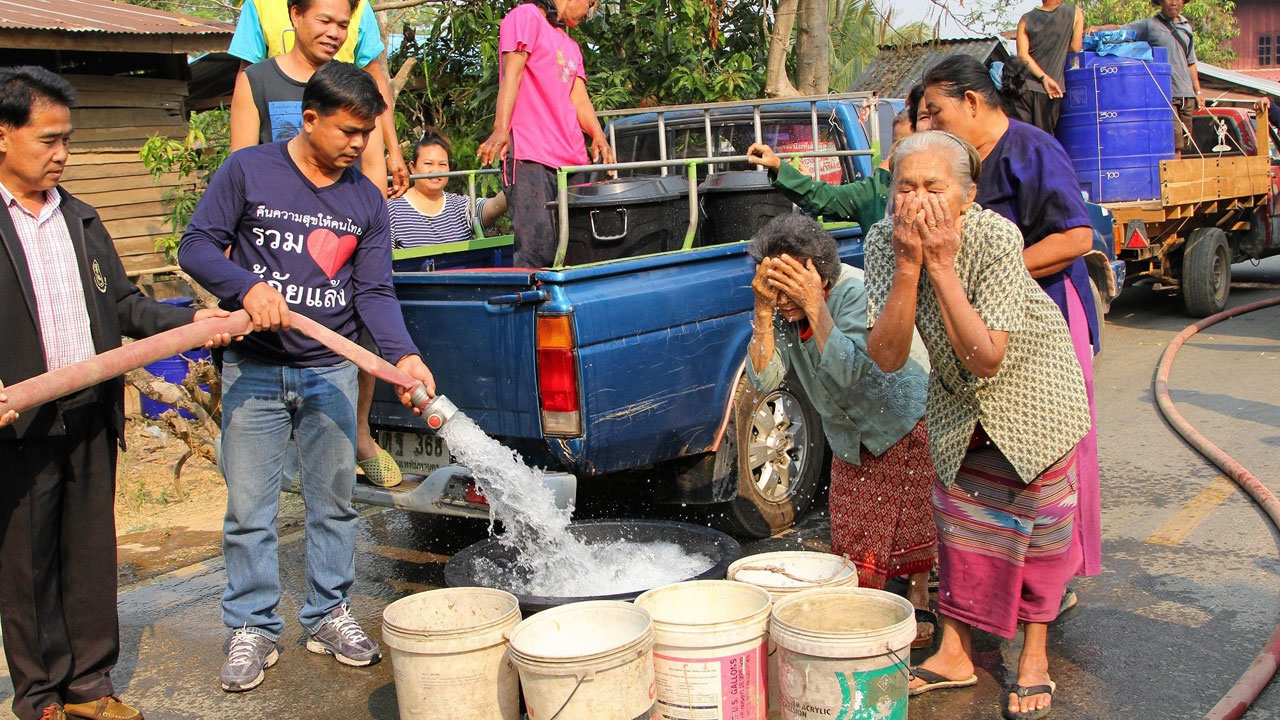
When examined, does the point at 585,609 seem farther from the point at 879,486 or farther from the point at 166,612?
the point at 166,612

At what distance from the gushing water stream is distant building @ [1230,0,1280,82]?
47050 millimetres

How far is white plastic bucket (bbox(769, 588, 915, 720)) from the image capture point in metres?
2.92

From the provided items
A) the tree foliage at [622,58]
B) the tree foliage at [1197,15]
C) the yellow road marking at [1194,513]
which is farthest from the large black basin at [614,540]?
the tree foliage at [1197,15]

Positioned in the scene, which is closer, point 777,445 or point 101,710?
point 101,710

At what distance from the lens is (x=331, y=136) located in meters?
3.78

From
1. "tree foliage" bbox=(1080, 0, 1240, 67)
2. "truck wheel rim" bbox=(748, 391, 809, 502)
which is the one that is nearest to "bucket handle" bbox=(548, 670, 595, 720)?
"truck wheel rim" bbox=(748, 391, 809, 502)

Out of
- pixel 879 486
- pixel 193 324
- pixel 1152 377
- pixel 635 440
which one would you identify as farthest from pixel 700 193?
pixel 1152 377

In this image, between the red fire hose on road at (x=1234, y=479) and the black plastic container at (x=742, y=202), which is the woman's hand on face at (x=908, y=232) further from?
the black plastic container at (x=742, y=202)

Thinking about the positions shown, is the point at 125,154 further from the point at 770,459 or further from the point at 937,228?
the point at 937,228

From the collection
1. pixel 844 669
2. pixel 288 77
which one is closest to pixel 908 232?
pixel 844 669

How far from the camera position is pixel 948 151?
3260 mm

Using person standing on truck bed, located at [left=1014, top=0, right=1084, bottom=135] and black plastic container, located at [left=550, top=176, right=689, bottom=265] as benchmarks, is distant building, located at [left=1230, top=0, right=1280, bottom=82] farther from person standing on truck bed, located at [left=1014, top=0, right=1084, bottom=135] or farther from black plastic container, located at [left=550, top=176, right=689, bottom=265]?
black plastic container, located at [left=550, top=176, right=689, bottom=265]

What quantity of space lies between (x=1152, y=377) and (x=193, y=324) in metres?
7.25

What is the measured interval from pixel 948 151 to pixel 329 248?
2.10m
